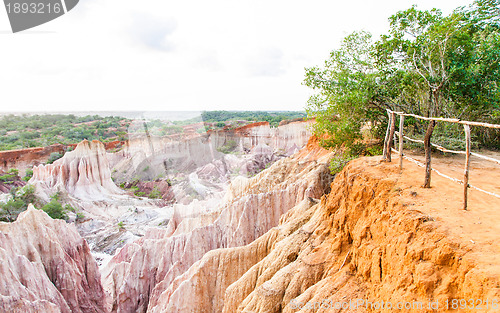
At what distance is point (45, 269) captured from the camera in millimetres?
10266

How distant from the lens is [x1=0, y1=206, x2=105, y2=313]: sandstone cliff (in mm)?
8484

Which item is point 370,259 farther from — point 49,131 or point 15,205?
point 49,131

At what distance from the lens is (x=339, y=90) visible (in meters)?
8.16

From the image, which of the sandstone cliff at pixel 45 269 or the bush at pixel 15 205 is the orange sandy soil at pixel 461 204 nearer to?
the sandstone cliff at pixel 45 269

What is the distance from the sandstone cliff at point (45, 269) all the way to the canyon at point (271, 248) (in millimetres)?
35

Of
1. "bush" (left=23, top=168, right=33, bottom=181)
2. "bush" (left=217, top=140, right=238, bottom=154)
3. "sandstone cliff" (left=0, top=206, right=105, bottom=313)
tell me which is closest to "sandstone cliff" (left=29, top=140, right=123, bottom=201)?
"bush" (left=23, top=168, right=33, bottom=181)

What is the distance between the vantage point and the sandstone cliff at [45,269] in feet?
27.8

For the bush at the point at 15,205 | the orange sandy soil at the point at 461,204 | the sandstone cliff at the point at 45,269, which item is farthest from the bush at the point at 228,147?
the orange sandy soil at the point at 461,204

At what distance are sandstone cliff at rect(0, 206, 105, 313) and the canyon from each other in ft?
0.11

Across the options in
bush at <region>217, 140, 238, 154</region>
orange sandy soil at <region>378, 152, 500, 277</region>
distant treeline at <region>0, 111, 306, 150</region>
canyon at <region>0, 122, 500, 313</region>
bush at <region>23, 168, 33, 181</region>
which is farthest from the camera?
bush at <region>217, 140, 238, 154</region>

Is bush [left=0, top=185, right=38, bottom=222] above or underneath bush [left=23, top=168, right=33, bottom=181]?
underneath

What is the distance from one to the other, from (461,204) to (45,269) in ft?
41.7

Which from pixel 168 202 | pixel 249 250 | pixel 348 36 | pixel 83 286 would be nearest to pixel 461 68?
pixel 348 36

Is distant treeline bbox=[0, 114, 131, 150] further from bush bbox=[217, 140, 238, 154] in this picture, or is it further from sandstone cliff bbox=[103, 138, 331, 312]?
sandstone cliff bbox=[103, 138, 331, 312]
